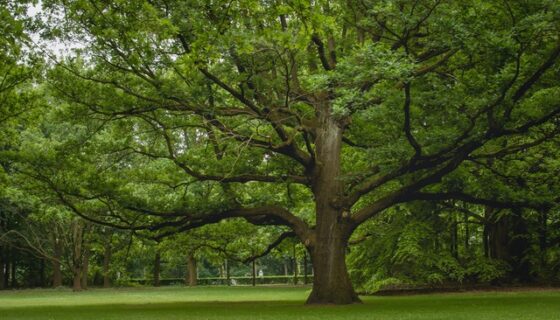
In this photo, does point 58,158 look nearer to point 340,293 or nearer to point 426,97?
point 340,293

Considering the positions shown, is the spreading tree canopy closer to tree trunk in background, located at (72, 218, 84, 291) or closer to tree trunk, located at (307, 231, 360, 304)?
tree trunk, located at (307, 231, 360, 304)

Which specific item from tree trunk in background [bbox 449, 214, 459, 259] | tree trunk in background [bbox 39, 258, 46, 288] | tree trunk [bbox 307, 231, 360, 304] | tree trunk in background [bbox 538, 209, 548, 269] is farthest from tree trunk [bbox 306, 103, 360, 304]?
tree trunk in background [bbox 39, 258, 46, 288]

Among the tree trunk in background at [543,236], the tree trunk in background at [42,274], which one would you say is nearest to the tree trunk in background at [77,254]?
the tree trunk in background at [42,274]

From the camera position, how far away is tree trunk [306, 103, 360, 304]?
841 inches

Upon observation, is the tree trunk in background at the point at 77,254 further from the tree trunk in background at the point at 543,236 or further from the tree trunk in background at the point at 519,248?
the tree trunk in background at the point at 543,236

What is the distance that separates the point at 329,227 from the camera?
22.2m

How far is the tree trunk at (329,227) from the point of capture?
21.4 meters

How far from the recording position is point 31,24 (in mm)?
17922

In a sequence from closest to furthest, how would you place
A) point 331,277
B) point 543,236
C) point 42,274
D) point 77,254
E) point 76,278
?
point 331,277, point 543,236, point 76,278, point 77,254, point 42,274

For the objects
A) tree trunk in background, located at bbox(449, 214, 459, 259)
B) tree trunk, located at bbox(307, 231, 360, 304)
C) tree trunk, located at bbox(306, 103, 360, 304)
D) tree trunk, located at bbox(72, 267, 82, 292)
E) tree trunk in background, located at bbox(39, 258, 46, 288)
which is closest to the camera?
tree trunk, located at bbox(307, 231, 360, 304)

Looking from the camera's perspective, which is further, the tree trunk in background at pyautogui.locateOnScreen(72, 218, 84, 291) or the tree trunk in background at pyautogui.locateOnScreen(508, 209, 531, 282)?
the tree trunk in background at pyautogui.locateOnScreen(72, 218, 84, 291)

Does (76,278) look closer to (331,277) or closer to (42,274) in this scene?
(42,274)

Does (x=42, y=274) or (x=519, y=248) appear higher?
(x=519, y=248)

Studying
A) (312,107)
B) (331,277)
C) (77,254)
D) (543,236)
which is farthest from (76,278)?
(543,236)
